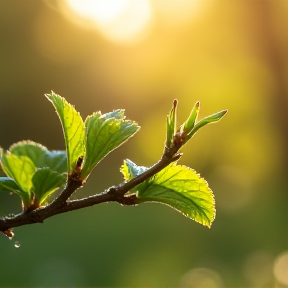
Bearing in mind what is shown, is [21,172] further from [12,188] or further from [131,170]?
[131,170]

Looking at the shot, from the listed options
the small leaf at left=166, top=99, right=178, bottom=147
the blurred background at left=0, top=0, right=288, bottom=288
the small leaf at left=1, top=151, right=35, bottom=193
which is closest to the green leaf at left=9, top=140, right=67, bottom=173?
the small leaf at left=1, top=151, right=35, bottom=193

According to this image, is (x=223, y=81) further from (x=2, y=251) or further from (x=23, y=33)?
(x=2, y=251)

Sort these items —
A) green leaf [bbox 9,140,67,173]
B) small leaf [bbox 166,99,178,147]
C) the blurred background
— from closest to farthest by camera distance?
small leaf [bbox 166,99,178,147] < green leaf [bbox 9,140,67,173] < the blurred background

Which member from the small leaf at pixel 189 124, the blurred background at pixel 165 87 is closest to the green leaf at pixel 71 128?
the small leaf at pixel 189 124

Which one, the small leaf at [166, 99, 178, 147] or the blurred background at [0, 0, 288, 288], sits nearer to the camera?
the small leaf at [166, 99, 178, 147]

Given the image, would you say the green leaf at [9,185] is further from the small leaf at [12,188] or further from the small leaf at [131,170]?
the small leaf at [131,170]

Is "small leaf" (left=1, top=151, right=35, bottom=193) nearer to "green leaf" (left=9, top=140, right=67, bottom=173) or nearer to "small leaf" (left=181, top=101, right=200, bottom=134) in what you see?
"green leaf" (left=9, top=140, right=67, bottom=173)

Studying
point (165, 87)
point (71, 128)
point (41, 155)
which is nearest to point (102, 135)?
point (71, 128)
